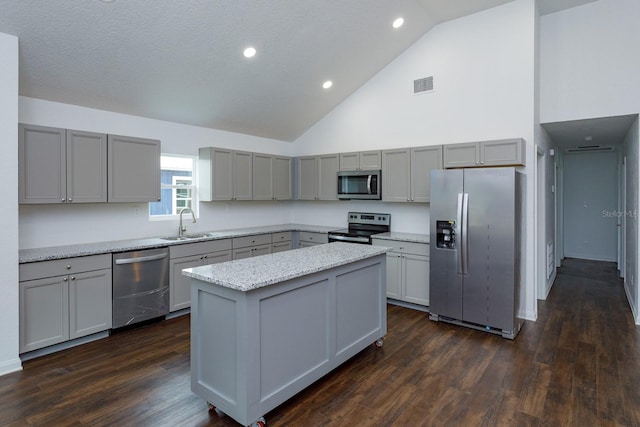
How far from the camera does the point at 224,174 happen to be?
5.14 m

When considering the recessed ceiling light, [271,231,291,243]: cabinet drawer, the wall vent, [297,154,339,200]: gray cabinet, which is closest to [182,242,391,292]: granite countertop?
[271,231,291,243]: cabinet drawer

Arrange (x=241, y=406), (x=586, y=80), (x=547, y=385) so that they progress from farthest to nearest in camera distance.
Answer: (x=586, y=80)
(x=547, y=385)
(x=241, y=406)

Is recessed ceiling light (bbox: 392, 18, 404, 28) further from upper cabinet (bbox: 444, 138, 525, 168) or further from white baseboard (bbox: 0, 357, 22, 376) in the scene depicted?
white baseboard (bbox: 0, 357, 22, 376)

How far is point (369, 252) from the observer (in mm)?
3264

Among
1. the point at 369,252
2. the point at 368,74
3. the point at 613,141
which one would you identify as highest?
the point at 368,74

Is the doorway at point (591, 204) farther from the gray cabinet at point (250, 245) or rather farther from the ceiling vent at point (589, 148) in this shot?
the gray cabinet at point (250, 245)

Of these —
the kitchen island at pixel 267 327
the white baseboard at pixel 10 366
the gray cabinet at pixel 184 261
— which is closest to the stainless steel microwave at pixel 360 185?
the gray cabinet at pixel 184 261

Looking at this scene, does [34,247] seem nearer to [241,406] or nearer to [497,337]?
[241,406]

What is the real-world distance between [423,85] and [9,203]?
483cm

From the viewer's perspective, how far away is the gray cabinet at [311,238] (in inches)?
218


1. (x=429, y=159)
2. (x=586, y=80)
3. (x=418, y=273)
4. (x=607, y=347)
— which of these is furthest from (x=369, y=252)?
(x=586, y=80)

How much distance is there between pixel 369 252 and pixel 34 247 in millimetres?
3409

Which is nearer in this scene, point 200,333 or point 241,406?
point 241,406

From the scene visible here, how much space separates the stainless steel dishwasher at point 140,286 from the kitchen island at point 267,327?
1.73 meters
